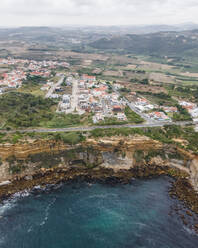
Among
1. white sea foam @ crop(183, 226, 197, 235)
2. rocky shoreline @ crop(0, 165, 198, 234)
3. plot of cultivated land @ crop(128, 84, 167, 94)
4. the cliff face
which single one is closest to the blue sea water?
white sea foam @ crop(183, 226, 197, 235)

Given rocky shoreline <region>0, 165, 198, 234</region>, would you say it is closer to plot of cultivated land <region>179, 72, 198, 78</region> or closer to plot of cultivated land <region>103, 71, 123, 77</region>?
plot of cultivated land <region>103, 71, 123, 77</region>

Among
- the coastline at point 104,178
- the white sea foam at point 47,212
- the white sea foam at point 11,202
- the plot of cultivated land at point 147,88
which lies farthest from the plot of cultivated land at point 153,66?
the white sea foam at point 11,202

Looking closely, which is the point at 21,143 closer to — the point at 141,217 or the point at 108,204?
the point at 108,204

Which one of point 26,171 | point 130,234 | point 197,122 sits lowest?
point 130,234

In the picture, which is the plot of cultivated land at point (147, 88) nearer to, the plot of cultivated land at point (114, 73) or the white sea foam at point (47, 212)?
the plot of cultivated land at point (114, 73)

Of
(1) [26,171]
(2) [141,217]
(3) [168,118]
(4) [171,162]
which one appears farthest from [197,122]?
(1) [26,171]
